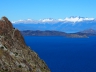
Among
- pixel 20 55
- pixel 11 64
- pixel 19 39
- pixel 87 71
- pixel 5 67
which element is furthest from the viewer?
pixel 87 71

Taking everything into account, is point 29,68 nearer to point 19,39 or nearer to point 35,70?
point 35,70

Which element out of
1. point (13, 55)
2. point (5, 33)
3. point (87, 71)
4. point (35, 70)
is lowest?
point (87, 71)

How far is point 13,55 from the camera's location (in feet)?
152

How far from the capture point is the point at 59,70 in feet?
389

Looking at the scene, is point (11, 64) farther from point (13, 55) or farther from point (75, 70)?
point (75, 70)

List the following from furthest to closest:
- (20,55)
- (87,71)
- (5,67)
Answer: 1. (87,71)
2. (20,55)
3. (5,67)

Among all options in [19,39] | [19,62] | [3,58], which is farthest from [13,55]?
[19,39]

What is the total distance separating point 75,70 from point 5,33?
7310 cm

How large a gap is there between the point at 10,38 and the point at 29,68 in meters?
10.6

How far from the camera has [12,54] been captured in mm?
46500

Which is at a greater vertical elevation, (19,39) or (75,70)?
(19,39)

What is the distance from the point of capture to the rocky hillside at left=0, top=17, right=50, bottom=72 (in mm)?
40969

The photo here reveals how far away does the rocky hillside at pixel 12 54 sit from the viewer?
41.0 meters

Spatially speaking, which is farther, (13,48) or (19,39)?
(19,39)
